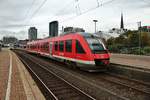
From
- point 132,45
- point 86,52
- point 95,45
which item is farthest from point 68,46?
point 132,45

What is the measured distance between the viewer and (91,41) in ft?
55.8

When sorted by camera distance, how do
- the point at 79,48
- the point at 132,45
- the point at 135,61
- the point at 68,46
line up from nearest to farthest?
the point at 79,48 < the point at 68,46 < the point at 135,61 < the point at 132,45

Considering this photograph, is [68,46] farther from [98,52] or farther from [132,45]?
[132,45]

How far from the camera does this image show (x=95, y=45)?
16891 millimetres

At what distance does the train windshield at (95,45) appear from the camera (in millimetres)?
16431

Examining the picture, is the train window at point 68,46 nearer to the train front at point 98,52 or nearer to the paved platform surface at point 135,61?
the train front at point 98,52

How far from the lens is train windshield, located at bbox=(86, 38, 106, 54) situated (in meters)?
16.4

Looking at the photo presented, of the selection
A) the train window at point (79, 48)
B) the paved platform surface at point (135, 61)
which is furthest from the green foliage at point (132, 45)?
the train window at point (79, 48)

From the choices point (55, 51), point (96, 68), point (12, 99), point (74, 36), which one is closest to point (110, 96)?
point (12, 99)

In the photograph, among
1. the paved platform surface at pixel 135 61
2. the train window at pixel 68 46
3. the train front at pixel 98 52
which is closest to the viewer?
the train front at pixel 98 52

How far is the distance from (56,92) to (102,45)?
6906 millimetres

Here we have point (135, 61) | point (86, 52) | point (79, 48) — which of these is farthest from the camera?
point (135, 61)

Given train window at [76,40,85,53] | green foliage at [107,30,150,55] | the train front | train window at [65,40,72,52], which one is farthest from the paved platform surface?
green foliage at [107,30,150,55]

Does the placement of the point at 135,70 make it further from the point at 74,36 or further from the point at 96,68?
the point at 74,36
